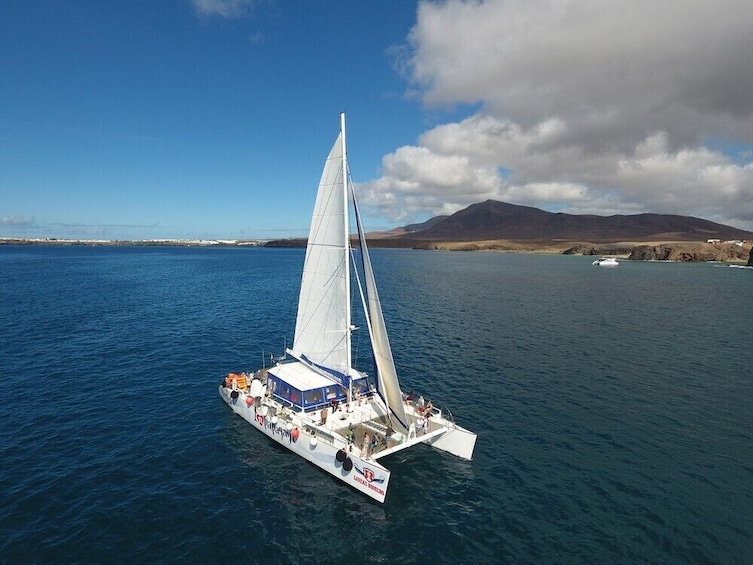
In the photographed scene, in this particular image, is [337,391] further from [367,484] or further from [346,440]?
[367,484]

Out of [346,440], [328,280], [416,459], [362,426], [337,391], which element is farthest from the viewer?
[337,391]

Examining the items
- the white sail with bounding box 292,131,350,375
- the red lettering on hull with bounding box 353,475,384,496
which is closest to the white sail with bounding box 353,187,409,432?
the white sail with bounding box 292,131,350,375

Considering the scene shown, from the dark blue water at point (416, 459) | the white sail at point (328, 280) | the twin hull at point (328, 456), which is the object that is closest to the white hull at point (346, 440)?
the twin hull at point (328, 456)

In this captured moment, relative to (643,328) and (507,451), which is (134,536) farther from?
(643,328)

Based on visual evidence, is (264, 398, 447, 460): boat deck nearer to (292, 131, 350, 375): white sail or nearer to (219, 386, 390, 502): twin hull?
(219, 386, 390, 502): twin hull

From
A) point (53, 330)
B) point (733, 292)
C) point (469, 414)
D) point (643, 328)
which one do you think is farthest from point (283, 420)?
point (733, 292)

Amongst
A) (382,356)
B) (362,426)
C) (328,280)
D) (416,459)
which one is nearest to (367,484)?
(362,426)

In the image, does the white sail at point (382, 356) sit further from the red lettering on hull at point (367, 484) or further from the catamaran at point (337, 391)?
the red lettering on hull at point (367, 484)

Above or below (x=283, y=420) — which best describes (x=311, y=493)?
below
